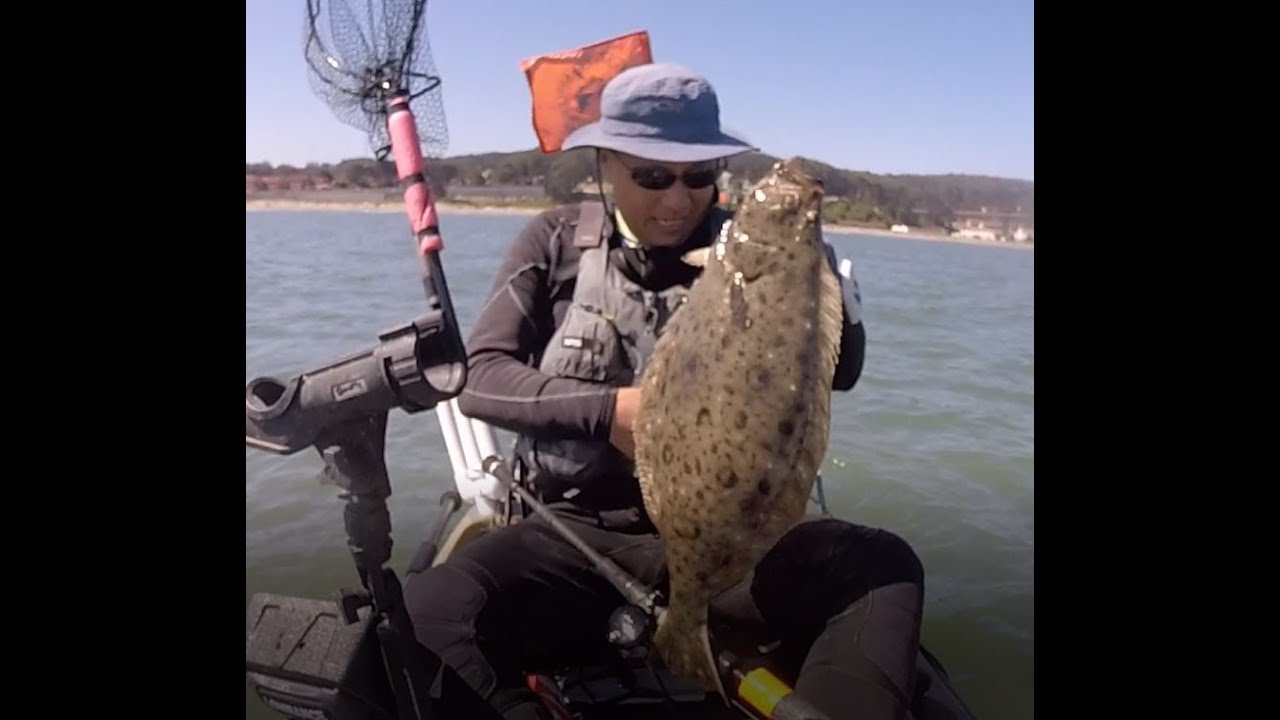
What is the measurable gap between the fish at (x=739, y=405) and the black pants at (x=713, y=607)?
43cm

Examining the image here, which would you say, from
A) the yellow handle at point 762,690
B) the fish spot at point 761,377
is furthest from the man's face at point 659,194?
the yellow handle at point 762,690

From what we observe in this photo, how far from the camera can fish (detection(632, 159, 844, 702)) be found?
8.05 ft

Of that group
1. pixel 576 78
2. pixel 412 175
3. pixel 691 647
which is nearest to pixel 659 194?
pixel 412 175

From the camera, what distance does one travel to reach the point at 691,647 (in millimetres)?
2613

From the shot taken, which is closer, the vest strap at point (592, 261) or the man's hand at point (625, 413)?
the man's hand at point (625, 413)

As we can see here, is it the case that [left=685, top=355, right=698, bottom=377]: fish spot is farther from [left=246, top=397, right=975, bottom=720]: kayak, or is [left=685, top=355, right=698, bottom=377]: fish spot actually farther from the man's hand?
[left=246, top=397, right=975, bottom=720]: kayak

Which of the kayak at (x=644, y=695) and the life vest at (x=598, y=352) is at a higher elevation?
the life vest at (x=598, y=352)

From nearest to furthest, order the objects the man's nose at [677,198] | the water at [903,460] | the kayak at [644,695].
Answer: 1. the kayak at [644,695]
2. the man's nose at [677,198]
3. the water at [903,460]

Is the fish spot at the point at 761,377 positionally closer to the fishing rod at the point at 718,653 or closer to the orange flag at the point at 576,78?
the fishing rod at the point at 718,653

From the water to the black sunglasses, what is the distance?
0.54 metres

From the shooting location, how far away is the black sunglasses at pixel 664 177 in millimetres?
3180
